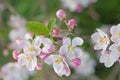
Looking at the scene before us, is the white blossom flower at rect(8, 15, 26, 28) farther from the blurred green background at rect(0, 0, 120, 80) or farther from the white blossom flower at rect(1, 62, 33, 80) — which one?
the white blossom flower at rect(1, 62, 33, 80)

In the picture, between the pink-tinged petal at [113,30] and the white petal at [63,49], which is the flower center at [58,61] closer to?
the white petal at [63,49]

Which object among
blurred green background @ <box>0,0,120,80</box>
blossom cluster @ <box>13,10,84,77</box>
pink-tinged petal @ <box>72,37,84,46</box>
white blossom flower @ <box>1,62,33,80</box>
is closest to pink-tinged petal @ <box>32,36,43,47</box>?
blossom cluster @ <box>13,10,84,77</box>

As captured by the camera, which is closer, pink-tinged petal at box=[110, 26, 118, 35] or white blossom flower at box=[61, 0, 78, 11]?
pink-tinged petal at box=[110, 26, 118, 35]

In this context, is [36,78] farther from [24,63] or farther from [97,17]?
[24,63]

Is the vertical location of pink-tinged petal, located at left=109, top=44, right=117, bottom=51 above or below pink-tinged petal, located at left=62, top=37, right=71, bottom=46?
below

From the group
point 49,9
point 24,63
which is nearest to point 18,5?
point 49,9

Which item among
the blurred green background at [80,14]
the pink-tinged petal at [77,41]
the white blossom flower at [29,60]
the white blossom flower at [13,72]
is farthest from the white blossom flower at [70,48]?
the blurred green background at [80,14]
